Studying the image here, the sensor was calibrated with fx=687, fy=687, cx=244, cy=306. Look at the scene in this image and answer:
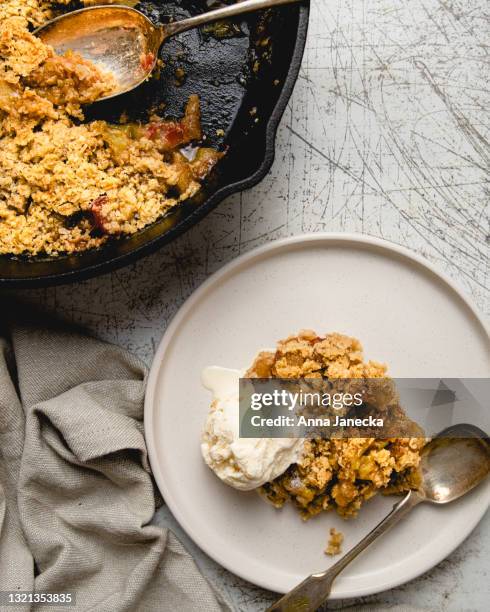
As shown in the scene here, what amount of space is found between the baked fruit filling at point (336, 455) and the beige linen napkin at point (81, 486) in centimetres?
33

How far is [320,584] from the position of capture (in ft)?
5.55

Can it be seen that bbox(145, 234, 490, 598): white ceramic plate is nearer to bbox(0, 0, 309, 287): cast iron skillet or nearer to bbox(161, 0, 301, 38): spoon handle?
bbox(0, 0, 309, 287): cast iron skillet

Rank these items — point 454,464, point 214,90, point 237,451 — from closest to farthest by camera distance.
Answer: point 237,451 → point 454,464 → point 214,90

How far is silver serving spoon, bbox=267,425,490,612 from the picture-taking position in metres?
1.69

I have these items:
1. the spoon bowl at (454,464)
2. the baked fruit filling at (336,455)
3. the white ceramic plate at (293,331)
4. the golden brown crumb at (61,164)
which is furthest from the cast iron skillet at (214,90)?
the spoon bowl at (454,464)

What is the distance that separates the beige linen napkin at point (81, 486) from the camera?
1.76 m

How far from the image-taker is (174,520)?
1.83 m

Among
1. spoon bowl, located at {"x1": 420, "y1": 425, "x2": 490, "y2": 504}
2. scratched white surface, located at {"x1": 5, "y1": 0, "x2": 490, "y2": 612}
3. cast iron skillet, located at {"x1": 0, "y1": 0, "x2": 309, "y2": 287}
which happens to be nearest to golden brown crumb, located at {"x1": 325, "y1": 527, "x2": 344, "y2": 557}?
spoon bowl, located at {"x1": 420, "y1": 425, "x2": 490, "y2": 504}

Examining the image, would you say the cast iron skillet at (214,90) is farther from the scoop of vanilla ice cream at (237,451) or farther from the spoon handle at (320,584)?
the spoon handle at (320,584)

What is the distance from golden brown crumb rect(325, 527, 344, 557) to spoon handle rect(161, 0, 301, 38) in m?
1.28

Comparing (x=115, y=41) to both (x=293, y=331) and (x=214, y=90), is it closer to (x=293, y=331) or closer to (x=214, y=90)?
(x=214, y=90)

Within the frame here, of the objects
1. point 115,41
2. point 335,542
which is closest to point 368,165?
point 115,41

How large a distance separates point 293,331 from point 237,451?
365 millimetres

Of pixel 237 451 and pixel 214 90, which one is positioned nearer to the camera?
pixel 237 451
